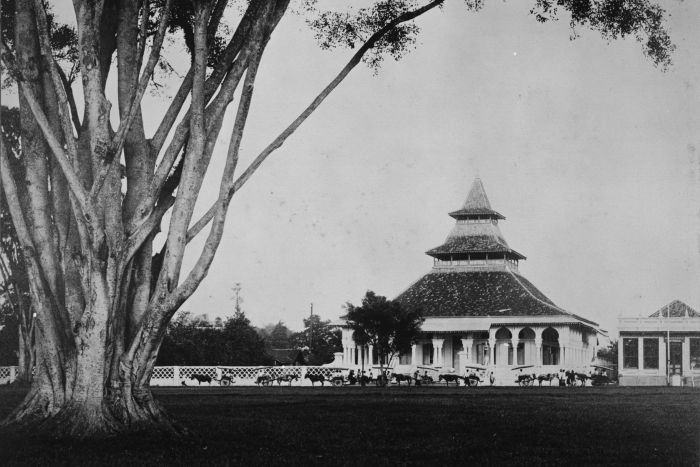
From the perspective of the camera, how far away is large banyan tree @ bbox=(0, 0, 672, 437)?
9391 millimetres

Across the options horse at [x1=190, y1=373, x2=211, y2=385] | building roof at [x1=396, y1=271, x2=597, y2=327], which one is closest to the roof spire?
building roof at [x1=396, y1=271, x2=597, y2=327]

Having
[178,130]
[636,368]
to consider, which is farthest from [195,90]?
[636,368]

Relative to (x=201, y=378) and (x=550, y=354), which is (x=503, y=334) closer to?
(x=550, y=354)

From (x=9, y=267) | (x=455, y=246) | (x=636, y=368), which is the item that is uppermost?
(x=455, y=246)

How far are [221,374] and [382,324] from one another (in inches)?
299

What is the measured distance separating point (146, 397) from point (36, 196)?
2.44 meters

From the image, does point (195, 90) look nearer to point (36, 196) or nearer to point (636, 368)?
point (36, 196)

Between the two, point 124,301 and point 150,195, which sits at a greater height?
point 150,195

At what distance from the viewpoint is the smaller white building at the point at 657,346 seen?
5775 cm

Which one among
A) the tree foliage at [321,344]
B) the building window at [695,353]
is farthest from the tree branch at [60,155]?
the tree foliage at [321,344]

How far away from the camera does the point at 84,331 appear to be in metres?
9.46

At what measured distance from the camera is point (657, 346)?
195 ft

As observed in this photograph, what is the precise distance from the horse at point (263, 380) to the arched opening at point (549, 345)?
69.2 feet

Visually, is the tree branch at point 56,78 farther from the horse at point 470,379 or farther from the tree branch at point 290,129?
the horse at point 470,379
